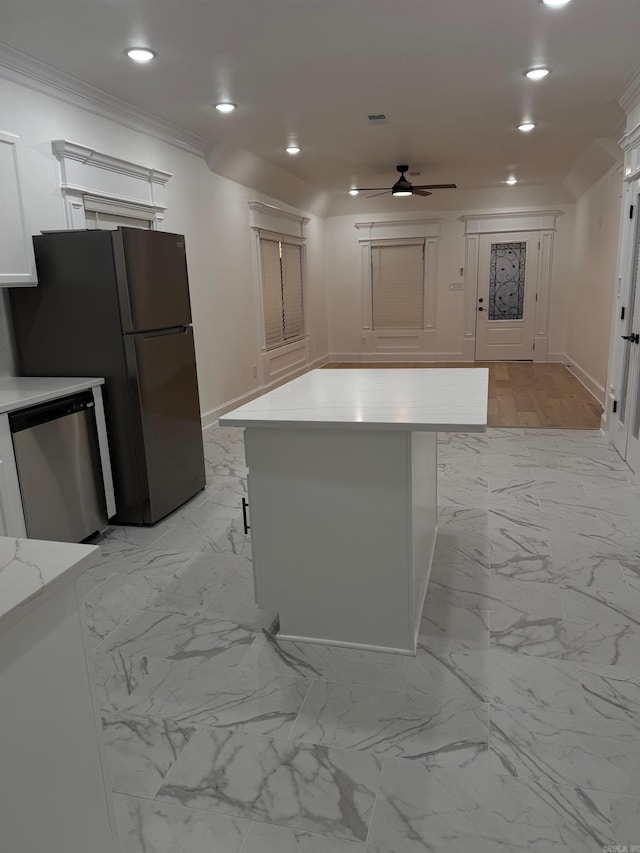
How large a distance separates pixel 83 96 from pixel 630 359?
4.16 metres

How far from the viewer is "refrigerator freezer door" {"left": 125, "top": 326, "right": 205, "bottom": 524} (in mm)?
3379

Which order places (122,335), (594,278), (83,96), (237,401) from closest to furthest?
(122,335), (83,96), (237,401), (594,278)

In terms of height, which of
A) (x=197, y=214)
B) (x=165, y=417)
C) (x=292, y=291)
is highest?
(x=197, y=214)

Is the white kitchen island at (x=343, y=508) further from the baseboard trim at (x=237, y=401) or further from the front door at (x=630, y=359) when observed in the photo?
the baseboard trim at (x=237, y=401)

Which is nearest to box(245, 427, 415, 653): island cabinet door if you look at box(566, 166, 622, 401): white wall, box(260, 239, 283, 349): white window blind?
box(566, 166, 622, 401): white wall

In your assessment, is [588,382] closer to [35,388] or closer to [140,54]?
[140,54]

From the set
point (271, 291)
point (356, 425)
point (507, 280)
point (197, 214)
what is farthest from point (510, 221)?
point (356, 425)

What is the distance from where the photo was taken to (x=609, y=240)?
250 inches

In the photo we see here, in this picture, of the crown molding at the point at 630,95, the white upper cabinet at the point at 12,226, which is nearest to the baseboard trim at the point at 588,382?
the crown molding at the point at 630,95

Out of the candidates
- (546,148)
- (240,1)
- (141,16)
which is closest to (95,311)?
(141,16)

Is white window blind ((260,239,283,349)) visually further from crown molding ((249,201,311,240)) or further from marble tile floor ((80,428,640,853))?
marble tile floor ((80,428,640,853))

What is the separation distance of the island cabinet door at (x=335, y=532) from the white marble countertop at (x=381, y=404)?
6cm

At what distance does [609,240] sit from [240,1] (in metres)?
4.93

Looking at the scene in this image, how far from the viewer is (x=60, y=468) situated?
3.07m
